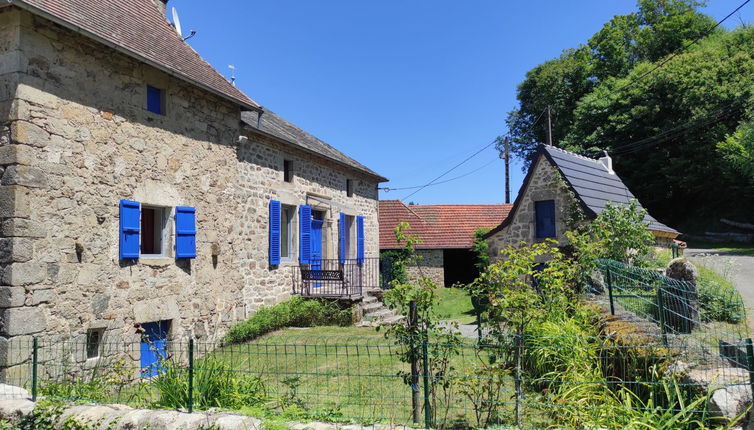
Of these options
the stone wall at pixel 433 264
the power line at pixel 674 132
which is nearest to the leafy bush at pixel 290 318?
the stone wall at pixel 433 264

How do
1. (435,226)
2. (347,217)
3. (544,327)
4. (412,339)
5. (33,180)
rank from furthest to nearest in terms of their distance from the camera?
1. (435,226)
2. (347,217)
3. (33,180)
4. (544,327)
5. (412,339)

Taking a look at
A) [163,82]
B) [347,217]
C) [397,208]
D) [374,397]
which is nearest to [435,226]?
[397,208]

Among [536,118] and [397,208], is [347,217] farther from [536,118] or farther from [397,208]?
[536,118]

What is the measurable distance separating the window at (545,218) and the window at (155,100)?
30.1 ft

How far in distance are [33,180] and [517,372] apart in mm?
6404

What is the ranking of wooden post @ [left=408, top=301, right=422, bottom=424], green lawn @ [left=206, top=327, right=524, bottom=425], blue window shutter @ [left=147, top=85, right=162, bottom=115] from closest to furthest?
wooden post @ [left=408, top=301, right=422, bottom=424], green lawn @ [left=206, top=327, right=524, bottom=425], blue window shutter @ [left=147, top=85, right=162, bottom=115]

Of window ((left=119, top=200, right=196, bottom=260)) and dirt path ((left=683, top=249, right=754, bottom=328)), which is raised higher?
window ((left=119, top=200, right=196, bottom=260))

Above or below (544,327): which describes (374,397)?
below

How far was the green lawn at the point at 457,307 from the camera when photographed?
14.0 m

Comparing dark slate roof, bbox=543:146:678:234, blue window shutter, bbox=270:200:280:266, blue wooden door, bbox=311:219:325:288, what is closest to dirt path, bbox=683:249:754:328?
dark slate roof, bbox=543:146:678:234

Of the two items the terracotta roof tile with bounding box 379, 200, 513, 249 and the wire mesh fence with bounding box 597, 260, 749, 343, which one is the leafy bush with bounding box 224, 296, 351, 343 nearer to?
the wire mesh fence with bounding box 597, 260, 749, 343

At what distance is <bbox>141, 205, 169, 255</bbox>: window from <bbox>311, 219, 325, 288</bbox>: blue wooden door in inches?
198

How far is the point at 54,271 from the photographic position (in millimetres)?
6805

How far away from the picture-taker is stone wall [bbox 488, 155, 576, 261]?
12453 mm
